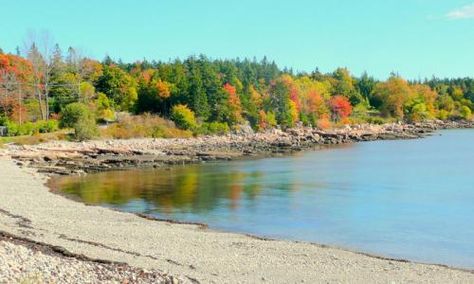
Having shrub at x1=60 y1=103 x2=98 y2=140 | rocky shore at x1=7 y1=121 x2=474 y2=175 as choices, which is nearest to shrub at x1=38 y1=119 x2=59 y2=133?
shrub at x1=60 y1=103 x2=98 y2=140

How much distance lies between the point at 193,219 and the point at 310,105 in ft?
311

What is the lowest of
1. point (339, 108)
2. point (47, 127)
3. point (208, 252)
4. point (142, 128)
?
point (208, 252)

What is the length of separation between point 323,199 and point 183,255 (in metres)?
18.1

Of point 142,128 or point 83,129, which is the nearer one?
point 83,129

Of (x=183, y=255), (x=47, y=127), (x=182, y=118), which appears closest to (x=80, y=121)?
(x=47, y=127)

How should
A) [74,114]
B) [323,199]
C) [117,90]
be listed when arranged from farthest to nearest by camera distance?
[117,90]
[74,114]
[323,199]

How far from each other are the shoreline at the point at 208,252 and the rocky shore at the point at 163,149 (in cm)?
2344

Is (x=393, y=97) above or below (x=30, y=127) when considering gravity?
above

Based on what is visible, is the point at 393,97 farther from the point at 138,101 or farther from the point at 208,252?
the point at 208,252

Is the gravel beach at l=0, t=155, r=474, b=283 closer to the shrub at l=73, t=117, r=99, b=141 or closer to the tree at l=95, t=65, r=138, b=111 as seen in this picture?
the shrub at l=73, t=117, r=99, b=141

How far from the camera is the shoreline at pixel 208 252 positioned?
58.6ft

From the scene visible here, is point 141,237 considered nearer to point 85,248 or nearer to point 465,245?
point 85,248

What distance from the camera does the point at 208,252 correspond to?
67.6 feet

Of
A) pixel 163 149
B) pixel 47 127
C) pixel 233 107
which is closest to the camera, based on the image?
pixel 163 149
